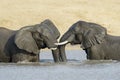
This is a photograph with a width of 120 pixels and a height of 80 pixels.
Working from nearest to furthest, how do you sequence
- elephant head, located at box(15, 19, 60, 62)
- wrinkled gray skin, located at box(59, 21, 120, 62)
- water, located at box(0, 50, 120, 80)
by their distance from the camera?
water, located at box(0, 50, 120, 80)
elephant head, located at box(15, 19, 60, 62)
wrinkled gray skin, located at box(59, 21, 120, 62)

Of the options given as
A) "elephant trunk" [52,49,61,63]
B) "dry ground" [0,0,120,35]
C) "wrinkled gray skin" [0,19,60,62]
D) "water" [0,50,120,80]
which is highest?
"dry ground" [0,0,120,35]

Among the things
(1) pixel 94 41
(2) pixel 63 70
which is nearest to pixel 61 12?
(1) pixel 94 41

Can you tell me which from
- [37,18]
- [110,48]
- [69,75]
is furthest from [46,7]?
[69,75]

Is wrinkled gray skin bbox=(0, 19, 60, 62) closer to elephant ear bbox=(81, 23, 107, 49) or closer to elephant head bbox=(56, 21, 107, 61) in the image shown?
elephant head bbox=(56, 21, 107, 61)

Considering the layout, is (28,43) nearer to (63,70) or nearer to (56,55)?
(56,55)

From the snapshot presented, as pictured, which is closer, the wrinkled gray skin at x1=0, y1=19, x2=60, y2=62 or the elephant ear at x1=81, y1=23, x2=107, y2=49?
the wrinkled gray skin at x1=0, y1=19, x2=60, y2=62

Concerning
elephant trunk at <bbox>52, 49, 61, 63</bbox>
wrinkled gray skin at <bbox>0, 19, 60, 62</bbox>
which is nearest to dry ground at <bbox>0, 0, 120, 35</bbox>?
wrinkled gray skin at <bbox>0, 19, 60, 62</bbox>

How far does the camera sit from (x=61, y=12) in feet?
116

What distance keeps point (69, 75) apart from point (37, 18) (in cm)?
1794

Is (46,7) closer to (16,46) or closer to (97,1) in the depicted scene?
(97,1)

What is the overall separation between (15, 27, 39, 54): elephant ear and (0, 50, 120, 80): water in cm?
43

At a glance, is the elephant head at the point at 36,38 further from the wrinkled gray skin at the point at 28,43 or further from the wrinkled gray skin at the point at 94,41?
the wrinkled gray skin at the point at 94,41

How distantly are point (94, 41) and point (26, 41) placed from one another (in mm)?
1756

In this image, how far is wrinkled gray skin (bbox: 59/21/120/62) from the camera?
1905 centimetres
